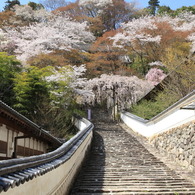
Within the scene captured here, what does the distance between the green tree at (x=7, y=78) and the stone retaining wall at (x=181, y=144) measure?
9.80 metres

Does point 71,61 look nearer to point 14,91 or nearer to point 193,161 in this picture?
point 14,91

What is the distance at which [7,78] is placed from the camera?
17344 millimetres

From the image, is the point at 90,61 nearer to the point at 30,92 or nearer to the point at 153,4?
the point at 30,92

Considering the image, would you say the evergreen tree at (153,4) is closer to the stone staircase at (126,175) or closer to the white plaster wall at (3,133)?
the stone staircase at (126,175)

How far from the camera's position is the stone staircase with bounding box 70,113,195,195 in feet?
22.8

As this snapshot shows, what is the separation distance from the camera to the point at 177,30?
1117 inches

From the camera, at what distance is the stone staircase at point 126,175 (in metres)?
6.95

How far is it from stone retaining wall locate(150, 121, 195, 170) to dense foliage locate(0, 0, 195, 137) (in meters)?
6.08

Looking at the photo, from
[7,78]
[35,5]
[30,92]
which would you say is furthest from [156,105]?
[35,5]

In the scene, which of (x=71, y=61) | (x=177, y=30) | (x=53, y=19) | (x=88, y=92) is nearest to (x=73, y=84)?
(x=88, y=92)

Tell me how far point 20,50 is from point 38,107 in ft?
42.1

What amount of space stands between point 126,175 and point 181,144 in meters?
2.50

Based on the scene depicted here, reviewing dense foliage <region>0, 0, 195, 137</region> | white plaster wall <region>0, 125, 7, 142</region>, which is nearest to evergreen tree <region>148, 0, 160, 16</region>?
dense foliage <region>0, 0, 195, 137</region>

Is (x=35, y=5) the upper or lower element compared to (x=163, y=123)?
upper
